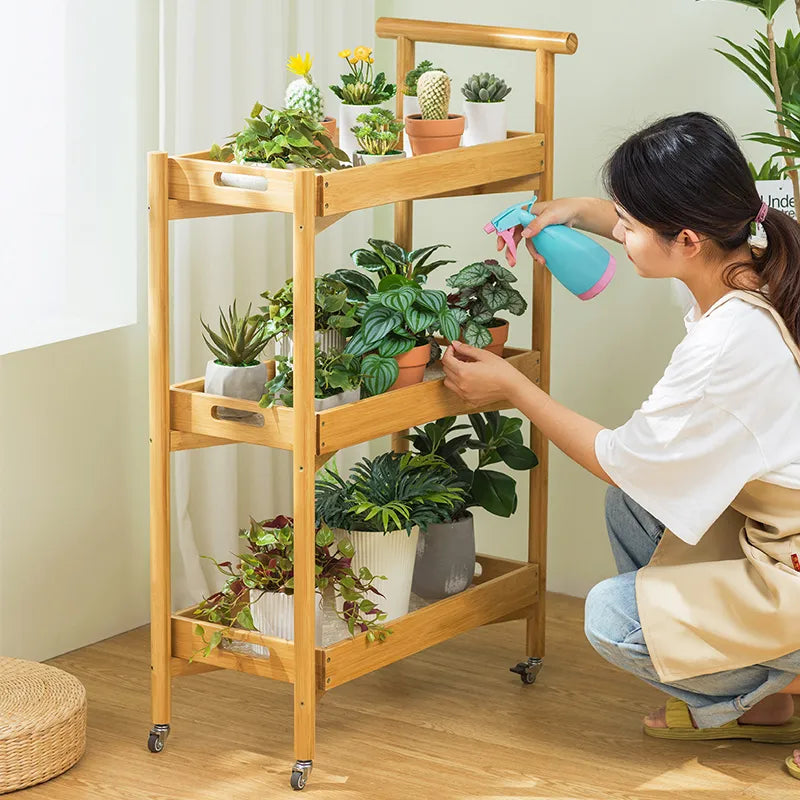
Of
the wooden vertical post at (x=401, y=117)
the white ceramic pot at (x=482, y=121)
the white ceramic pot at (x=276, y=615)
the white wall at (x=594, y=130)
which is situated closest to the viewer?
the white ceramic pot at (x=276, y=615)

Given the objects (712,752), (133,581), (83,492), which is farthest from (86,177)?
(712,752)

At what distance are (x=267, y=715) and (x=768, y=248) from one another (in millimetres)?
1184

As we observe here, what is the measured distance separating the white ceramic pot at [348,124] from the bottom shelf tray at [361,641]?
32.0 inches

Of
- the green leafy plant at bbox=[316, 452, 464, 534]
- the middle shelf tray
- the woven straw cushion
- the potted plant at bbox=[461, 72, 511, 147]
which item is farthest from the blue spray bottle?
the woven straw cushion

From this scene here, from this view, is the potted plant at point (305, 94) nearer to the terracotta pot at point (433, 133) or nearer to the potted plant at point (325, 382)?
the terracotta pot at point (433, 133)

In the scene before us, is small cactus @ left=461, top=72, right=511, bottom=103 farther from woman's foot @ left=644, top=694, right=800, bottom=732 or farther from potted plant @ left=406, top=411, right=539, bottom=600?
woman's foot @ left=644, top=694, right=800, bottom=732

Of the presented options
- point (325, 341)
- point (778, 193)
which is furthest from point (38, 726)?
point (778, 193)

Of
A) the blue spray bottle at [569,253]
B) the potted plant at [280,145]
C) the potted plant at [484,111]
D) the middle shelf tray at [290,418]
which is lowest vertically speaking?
the middle shelf tray at [290,418]

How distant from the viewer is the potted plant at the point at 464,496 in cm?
261

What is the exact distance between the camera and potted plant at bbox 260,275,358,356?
2219 millimetres

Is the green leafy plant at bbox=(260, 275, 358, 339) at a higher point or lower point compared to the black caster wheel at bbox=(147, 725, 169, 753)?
→ higher

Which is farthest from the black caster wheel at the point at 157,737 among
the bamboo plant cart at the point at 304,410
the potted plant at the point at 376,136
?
the potted plant at the point at 376,136

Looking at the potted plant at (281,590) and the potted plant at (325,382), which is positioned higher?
the potted plant at (325,382)

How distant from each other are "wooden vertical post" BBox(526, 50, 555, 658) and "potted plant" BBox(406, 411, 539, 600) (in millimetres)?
60
